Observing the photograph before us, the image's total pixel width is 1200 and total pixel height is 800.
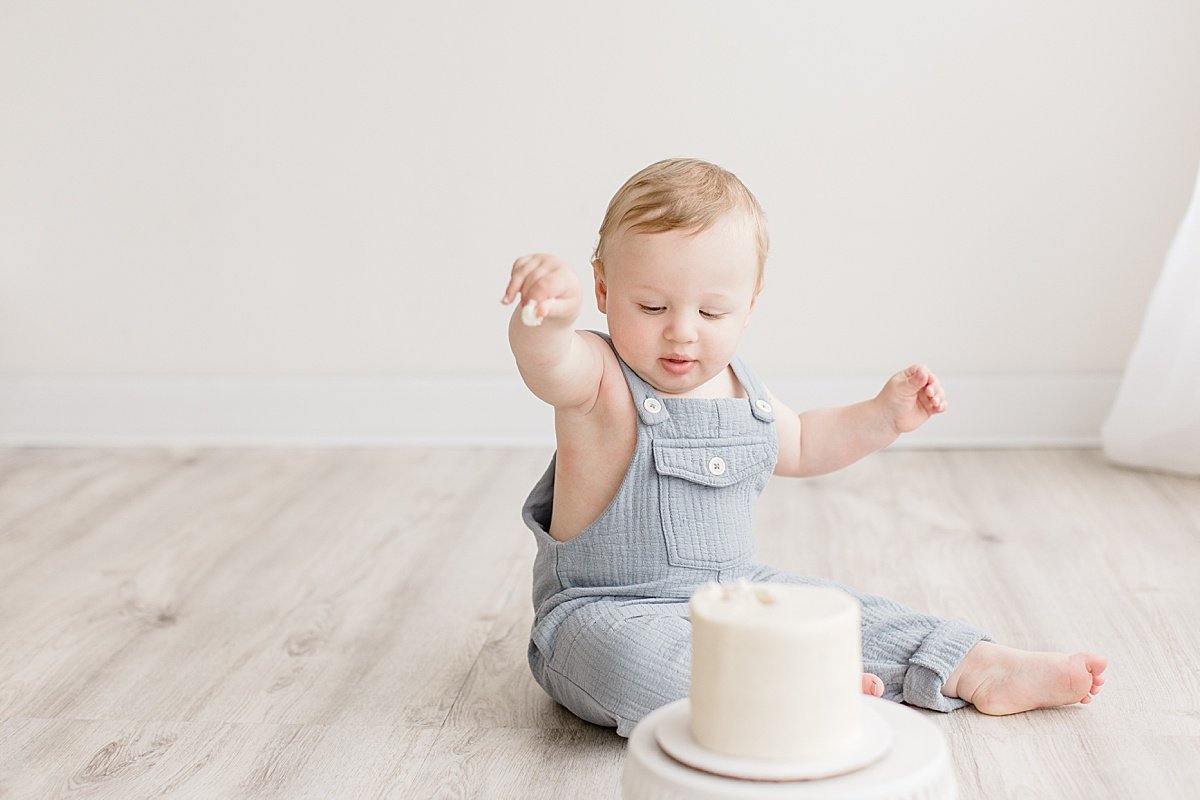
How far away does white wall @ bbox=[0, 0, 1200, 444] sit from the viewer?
2.10m

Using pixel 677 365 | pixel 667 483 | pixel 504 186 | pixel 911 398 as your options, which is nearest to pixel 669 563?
pixel 667 483

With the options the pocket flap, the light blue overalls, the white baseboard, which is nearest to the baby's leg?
the light blue overalls

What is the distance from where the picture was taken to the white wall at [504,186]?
2.10m

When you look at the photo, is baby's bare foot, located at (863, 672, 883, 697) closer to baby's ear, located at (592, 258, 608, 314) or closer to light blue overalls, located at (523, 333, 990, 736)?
light blue overalls, located at (523, 333, 990, 736)

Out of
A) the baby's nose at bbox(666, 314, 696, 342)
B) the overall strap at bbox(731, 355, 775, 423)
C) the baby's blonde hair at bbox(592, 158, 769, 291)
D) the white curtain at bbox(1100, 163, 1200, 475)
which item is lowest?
the white curtain at bbox(1100, 163, 1200, 475)

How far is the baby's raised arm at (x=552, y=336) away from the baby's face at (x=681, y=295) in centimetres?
5

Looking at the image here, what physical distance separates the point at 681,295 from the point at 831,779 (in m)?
0.48

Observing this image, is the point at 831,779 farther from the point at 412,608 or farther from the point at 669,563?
the point at 412,608

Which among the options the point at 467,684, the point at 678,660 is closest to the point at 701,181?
the point at 678,660

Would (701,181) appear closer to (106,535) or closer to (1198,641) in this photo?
(1198,641)

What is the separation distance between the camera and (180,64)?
7.32 ft

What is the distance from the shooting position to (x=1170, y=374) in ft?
6.22

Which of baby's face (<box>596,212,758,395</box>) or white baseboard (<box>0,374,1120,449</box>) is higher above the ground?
baby's face (<box>596,212,758,395</box>)

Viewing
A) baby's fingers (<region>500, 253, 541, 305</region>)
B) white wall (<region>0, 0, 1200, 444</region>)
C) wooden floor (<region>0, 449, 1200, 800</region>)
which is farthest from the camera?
white wall (<region>0, 0, 1200, 444</region>)
